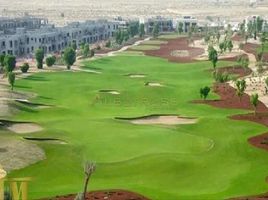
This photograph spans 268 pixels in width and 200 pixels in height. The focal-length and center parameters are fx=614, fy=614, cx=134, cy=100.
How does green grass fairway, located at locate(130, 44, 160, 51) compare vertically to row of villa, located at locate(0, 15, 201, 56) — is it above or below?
below

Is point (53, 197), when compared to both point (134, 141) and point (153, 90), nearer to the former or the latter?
point (134, 141)

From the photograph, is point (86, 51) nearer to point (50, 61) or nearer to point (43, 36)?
point (50, 61)

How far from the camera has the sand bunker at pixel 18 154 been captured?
50.3 m

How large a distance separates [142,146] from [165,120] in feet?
53.7

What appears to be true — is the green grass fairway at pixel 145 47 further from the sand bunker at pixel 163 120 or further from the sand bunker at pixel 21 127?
the sand bunker at pixel 21 127

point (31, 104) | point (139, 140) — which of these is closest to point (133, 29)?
point (31, 104)

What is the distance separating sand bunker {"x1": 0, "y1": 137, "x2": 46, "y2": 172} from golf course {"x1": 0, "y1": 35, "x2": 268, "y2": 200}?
94cm

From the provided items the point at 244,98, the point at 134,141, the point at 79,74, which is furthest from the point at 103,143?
the point at 79,74

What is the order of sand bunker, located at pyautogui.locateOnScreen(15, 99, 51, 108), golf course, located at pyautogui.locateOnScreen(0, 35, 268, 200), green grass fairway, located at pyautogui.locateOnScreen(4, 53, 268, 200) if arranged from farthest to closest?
1. sand bunker, located at pyautogui.locateOnScreen(15, 99, 51, 108)
2. golf course, located at pyautogui.locateOnScreen(0, 35, 268, 200)
3. green grass fairway, located at pyautogui.locateOnScreen(4, 53, 268, 200)

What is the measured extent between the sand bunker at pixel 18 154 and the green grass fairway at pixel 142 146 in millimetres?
911

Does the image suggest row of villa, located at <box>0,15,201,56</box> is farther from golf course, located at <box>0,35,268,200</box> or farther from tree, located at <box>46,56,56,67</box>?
golf course, located at <box>0,35,268,200</box>

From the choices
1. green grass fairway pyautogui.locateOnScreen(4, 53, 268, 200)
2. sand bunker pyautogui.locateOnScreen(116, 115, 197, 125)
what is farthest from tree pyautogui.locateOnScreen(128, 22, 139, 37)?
sand bunker pyautogui.locateOnScreen(116, 115, 197, 125)

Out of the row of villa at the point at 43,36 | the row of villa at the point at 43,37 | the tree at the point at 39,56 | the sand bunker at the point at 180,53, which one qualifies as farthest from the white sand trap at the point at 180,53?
the tree at the point at 39,56

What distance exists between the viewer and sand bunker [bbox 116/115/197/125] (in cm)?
7125
